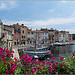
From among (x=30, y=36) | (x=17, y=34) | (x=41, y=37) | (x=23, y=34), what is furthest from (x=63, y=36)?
(x=17, y=34)

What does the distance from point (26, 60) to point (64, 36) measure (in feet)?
318

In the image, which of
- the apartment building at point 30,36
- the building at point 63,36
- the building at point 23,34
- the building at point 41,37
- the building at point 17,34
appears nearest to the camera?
the building at point 17,34

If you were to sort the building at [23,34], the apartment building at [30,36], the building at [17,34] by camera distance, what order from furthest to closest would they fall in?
the apartment building at [30,36] → the building at [23,34] → the building at [17,34]

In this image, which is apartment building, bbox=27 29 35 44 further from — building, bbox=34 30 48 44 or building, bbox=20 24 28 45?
building, bbox=34 30 48 44

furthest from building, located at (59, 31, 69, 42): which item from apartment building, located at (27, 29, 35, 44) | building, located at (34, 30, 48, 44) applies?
apartment building, located at (27, 29, 35, 44)

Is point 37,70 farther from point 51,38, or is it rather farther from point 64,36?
point 64,36

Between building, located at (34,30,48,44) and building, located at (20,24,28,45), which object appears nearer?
building, located at (20,24,28,45)

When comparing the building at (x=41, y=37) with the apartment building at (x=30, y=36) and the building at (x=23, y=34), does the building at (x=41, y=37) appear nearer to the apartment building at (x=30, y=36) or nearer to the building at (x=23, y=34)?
the apartment building at (x=30, y=36)

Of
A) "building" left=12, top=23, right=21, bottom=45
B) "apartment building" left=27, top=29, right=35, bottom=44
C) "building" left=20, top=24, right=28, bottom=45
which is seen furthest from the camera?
"apartment building" left=27, top=29, right=35, bottom=44

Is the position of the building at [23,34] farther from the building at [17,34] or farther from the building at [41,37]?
the building at [41,37]

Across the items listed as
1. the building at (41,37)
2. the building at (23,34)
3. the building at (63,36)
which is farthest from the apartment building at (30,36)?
the building at (63,36)

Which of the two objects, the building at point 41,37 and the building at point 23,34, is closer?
the building at point 23,34

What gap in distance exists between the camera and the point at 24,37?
63.2 meters

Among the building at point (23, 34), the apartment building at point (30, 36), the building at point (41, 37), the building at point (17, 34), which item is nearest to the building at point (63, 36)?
the building at point (41, 37)
